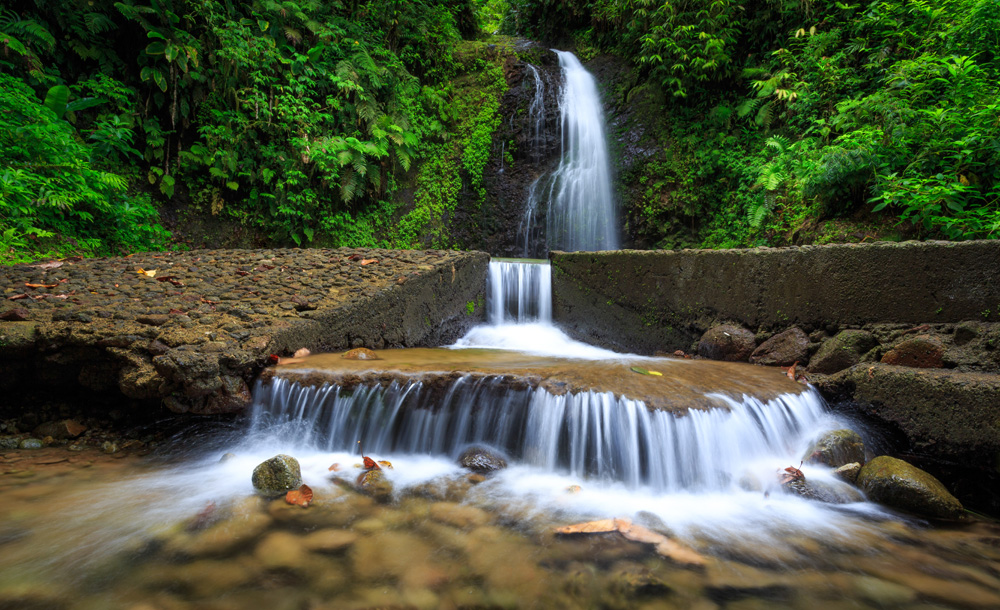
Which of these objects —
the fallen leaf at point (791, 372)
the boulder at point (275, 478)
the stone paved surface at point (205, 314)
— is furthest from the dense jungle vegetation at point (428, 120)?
the boulder at point (275, 478)

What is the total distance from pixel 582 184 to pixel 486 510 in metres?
8.96

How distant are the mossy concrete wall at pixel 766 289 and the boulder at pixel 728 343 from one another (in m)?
0.14

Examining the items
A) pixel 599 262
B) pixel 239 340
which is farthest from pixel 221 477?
pixel 599 262

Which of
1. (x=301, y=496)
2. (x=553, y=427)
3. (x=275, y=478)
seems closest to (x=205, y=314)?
(x=275, y=478)

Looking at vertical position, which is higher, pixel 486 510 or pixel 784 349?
pixel 784 349

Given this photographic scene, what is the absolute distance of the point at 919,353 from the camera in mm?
3160

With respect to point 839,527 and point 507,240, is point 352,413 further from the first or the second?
point 507,240

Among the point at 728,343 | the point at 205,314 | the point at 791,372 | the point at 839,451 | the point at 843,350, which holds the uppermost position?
the point at 205,314

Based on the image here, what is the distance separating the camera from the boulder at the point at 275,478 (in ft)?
8.56

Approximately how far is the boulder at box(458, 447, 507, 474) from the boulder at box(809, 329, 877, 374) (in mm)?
3079

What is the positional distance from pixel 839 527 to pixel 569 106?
35.8 feet

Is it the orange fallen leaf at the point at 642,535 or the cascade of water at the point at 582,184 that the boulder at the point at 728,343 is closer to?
the orange fallen leaf at the point at 642,535

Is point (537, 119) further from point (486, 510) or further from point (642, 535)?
point (642, 535)

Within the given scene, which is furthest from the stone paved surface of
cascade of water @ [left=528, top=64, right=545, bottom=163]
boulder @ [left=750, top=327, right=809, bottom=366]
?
cascade of water @ [left=528, top=64, right=545, bottom=163]
